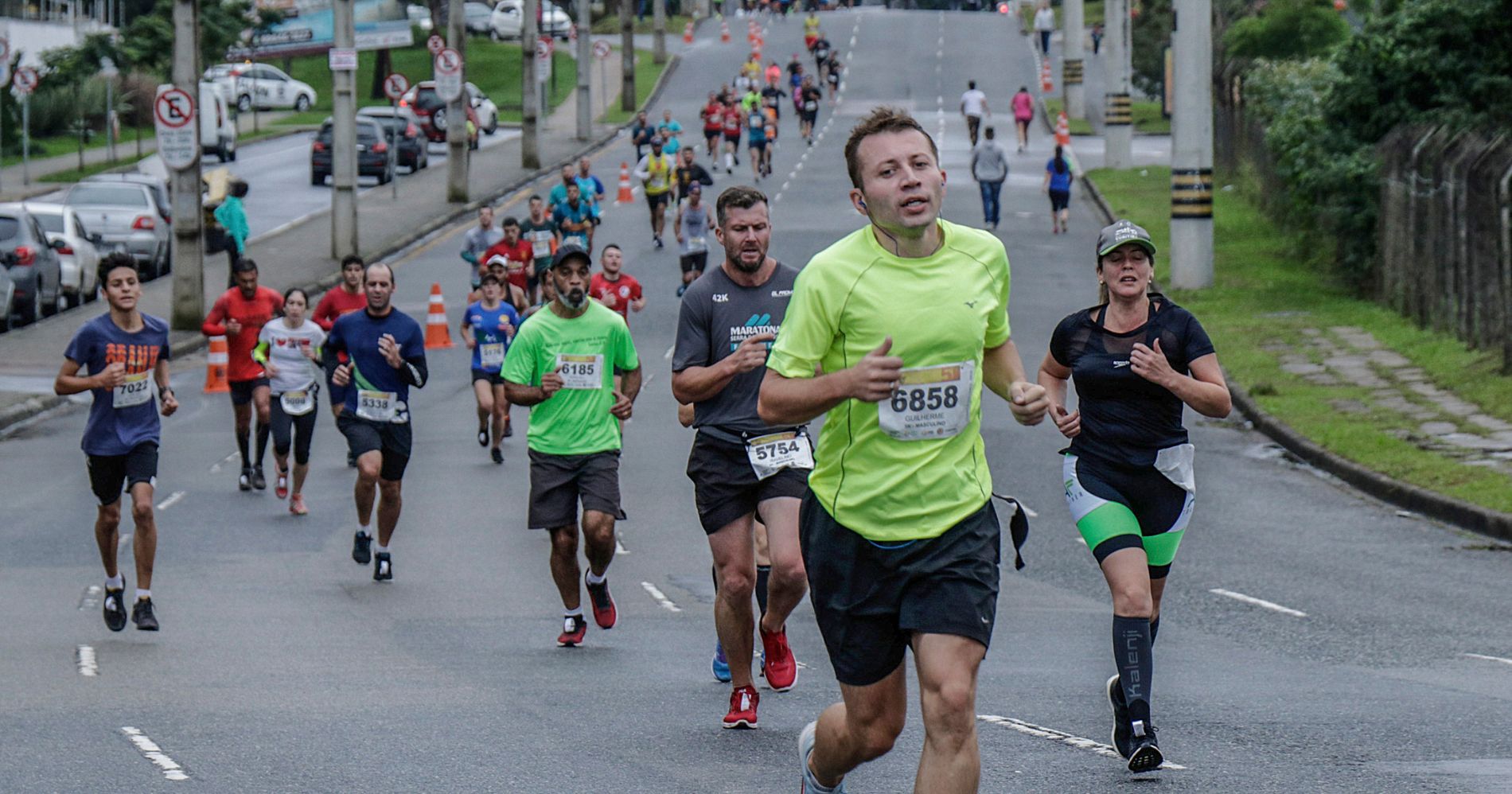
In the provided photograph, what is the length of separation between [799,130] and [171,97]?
3505 cm

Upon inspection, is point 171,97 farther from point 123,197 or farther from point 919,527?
point 919,527

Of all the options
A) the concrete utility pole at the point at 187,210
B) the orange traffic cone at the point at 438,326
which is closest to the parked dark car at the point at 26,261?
the concrete utility pole at the point at 187,210

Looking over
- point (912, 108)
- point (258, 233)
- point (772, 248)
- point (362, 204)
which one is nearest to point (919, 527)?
point (772, 248)

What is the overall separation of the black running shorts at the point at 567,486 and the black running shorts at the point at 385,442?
2912mm

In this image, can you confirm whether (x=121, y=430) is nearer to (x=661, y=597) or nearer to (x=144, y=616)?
(x=144, y=616)

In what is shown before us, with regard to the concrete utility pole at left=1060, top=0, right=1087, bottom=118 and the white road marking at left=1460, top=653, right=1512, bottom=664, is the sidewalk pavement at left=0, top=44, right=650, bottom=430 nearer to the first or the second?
the concrete utility pole at left=1060, top=0, right=1087, bottom=118

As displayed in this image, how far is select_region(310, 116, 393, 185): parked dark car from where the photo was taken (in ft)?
162

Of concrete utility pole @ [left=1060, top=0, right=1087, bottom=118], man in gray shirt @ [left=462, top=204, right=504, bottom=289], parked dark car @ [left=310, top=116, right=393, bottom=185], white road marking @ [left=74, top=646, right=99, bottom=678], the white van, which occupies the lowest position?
white road marking @ [left=74, top=646, right=99, bottom=678]

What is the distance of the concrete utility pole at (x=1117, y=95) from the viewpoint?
4494 centimetres

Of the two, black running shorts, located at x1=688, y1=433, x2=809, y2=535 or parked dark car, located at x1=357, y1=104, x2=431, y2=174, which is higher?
parked dark car, located at x1=357, y1=104, x2=431, y2=174

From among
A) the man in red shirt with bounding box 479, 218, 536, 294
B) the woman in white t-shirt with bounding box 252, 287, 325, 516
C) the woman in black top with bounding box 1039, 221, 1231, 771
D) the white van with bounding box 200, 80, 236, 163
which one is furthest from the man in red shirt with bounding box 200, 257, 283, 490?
the white van with bounding box 200, 80, 236, 163

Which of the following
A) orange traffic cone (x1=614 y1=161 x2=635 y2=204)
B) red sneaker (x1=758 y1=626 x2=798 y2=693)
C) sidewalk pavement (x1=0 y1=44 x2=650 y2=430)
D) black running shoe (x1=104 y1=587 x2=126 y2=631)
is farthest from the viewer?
orange traffic cone (x1=614 y1=161 x2=635 y2=204)

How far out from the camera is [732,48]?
8481cm

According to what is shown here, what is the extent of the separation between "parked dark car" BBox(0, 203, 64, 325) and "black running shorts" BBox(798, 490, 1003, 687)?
24.5 meters
